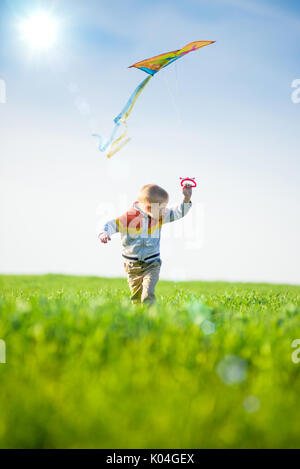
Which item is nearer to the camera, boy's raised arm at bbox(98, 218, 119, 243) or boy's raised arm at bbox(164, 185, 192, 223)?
boy's raised arm at bbox(98, 218, 119, 243)

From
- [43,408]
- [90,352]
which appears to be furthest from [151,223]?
[43,408]

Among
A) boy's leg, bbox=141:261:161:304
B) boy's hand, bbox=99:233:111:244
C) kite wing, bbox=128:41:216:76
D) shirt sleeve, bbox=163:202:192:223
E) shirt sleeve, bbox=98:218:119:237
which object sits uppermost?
kite wing, bbox=128:41:216:76

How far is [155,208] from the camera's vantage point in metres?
6.52

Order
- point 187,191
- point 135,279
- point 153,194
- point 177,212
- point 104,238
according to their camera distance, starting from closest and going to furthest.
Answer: point 104,238 → point 187,191 → point 153,194 → point 177,212 → point 135,279

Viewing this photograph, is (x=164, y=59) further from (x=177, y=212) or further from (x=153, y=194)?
(x=177, y=212)

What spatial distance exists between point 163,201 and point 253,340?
132 inches

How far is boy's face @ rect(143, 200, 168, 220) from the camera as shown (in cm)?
650

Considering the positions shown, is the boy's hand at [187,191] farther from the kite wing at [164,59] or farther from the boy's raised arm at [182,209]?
the kite wing at [164,59]

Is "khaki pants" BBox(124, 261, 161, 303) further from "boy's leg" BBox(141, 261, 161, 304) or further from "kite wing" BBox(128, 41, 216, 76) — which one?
"kite wing" BBox(128, 41, 216, 76)

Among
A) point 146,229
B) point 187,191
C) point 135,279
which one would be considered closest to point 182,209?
point 187,191

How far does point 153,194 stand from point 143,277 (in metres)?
1.52

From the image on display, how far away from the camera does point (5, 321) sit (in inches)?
156

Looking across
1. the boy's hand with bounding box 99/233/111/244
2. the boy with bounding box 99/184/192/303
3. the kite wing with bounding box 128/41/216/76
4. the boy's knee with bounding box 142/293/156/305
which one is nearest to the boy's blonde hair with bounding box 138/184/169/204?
the boy with bounding box 99/184/192/303
